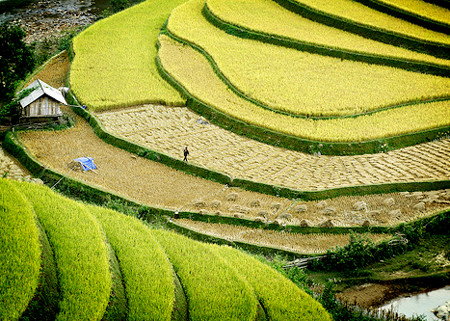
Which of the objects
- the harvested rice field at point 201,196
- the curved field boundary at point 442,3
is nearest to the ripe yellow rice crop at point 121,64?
the harvested rice field at point 201,196

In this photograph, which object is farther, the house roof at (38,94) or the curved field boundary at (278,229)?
the house roof at (38,94)

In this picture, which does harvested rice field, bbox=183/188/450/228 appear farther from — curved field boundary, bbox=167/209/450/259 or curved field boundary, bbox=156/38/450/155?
curved field boundary, bbox=156/38/450/155

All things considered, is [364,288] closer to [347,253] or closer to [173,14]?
[347,253]

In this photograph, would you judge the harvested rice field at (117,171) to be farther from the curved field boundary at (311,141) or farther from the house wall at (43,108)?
the curved field boundary at (311,141)

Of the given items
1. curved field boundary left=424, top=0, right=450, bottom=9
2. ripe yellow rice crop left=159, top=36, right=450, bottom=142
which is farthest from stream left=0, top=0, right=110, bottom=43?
curved field boundary left=424, top=0, right=450, bottom=9

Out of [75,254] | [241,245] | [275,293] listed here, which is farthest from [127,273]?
[241,245]

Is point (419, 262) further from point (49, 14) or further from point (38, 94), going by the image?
point (49, 14)

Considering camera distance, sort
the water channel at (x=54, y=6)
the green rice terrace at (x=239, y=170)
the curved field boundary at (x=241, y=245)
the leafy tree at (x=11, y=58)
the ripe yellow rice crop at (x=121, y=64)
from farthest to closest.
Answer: the water channel at (x=54, y=6) < the ripe yellow rice crop at (x=121, y=64) < the leafy tree at (x=11, y=58) < the curved field boundary at (x=241, y=245) < the green rice terrace at (x=239, y=170)
